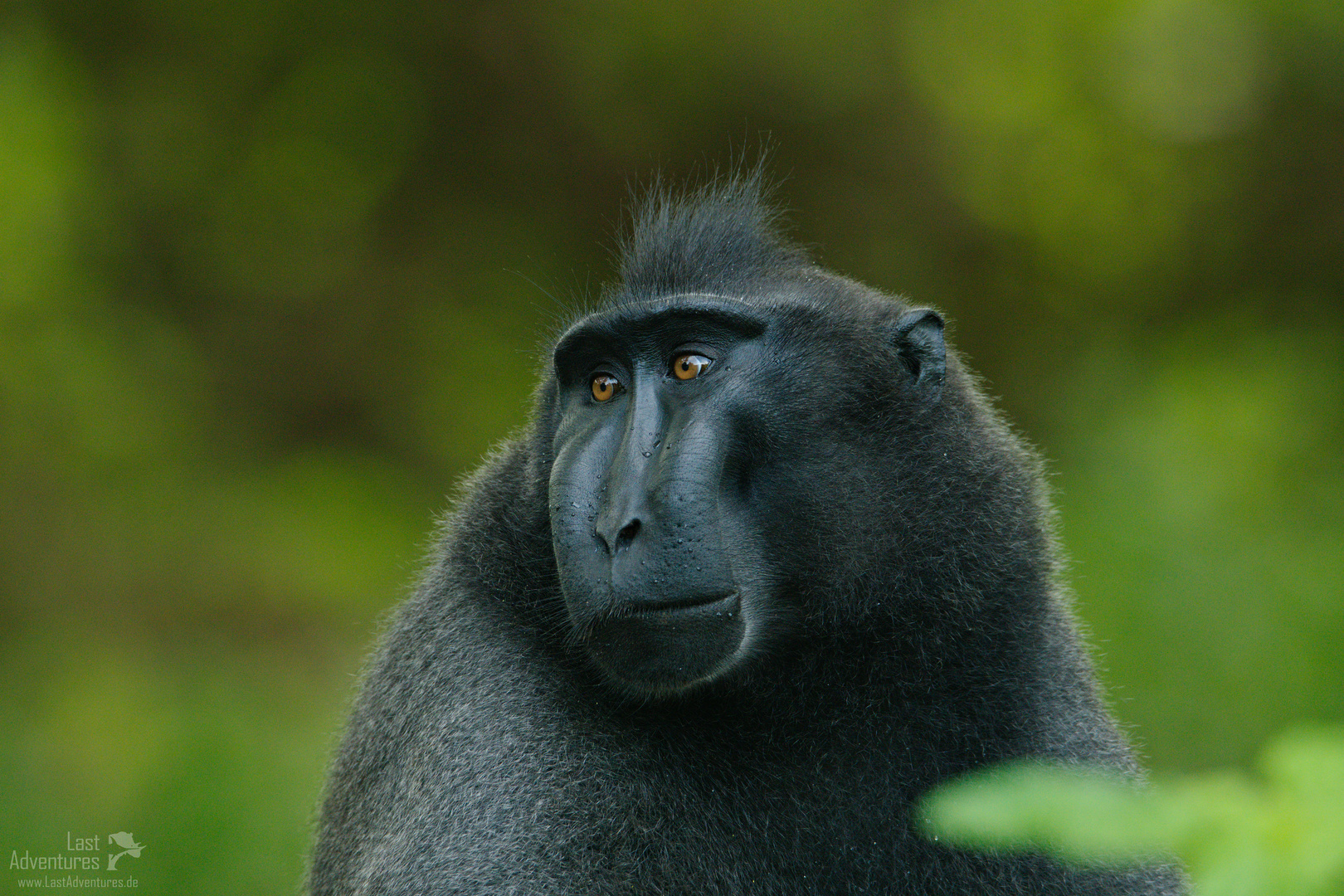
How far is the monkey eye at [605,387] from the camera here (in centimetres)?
448

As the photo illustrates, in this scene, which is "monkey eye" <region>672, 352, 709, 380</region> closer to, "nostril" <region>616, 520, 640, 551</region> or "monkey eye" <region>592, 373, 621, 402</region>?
"monkey eye" <region>592, 373, 621, 402</region>

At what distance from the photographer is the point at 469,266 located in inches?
527

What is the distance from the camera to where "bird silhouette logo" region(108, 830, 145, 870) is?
29.8 ft

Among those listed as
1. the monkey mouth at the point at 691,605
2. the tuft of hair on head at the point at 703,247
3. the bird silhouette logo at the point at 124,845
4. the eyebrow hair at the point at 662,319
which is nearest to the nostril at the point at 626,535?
the monkey mouth at the point at 691,605

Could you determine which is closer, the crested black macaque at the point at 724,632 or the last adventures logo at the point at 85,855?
the crested black macaque at the point at 724,632

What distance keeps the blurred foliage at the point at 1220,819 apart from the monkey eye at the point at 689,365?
2.73 meters

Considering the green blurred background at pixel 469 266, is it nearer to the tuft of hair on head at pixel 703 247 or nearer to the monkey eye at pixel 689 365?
the tuft of hair on head at pixel 703 247

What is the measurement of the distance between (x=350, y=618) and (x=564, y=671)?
8.11 meters

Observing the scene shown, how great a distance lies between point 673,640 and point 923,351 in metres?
1.43

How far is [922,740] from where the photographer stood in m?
4.38

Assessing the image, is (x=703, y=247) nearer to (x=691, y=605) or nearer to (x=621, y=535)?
(x=621, y=535)

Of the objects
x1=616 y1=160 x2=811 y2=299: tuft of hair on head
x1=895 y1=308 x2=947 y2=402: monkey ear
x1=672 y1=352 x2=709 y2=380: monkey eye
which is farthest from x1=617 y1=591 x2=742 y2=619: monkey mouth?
x1=616 y1=160 x2=811 y2=299: tuft of hair on head

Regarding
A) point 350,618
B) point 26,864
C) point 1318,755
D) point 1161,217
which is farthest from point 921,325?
point 1161,217

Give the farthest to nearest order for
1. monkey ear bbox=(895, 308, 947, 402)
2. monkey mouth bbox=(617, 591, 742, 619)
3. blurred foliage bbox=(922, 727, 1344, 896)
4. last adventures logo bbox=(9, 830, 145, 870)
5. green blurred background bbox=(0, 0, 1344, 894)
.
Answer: green blurred background bbox=(0, 0, 1344, 894) → last adventures logo bbox=(9, 830, 145, 870) → monkey ear bbox=(895, 308, 947, 402) → monkey mouth bbox=(617, 591, 742, 619) → blurred foliage bbox=(922, 727, 1344, 896)
